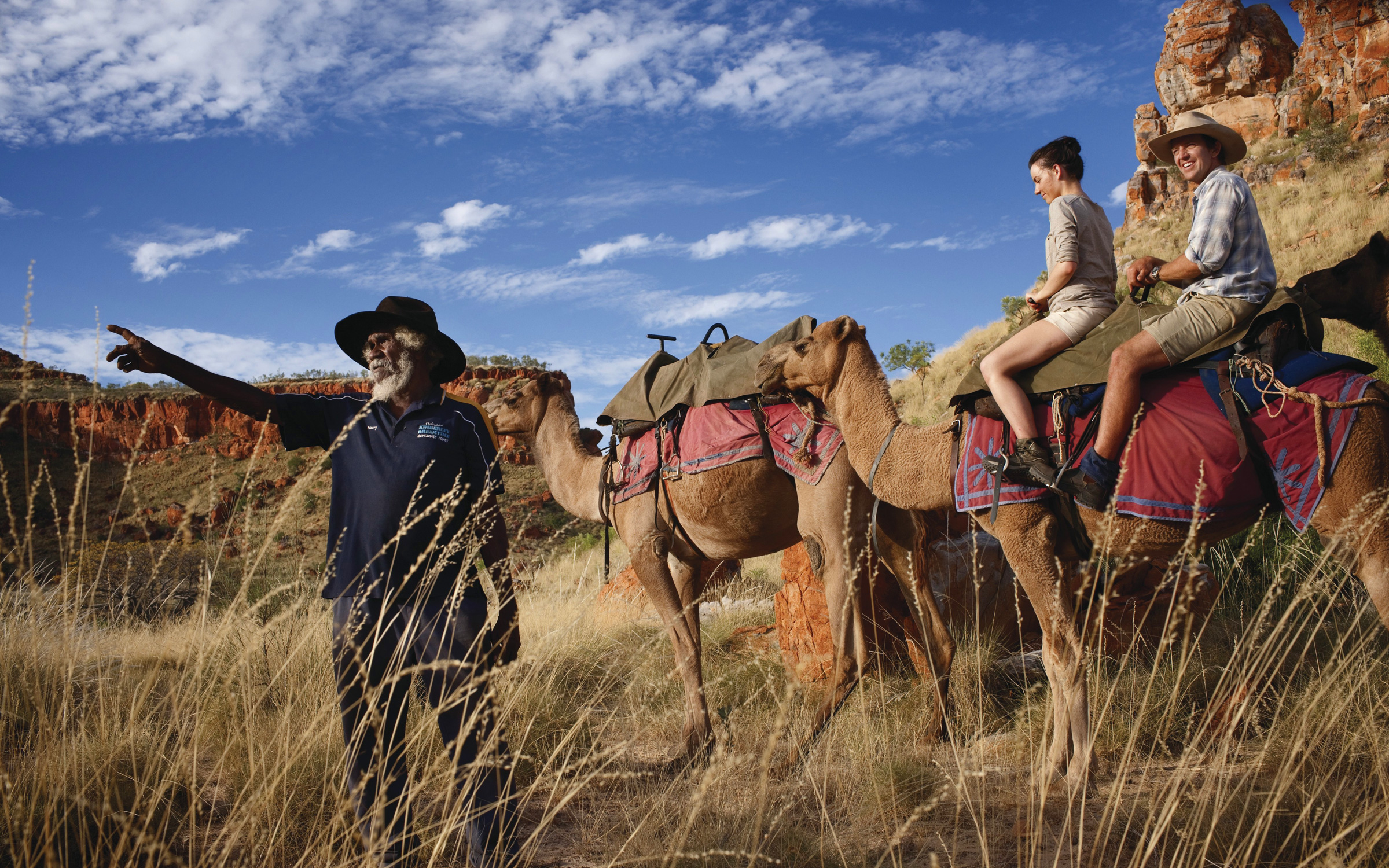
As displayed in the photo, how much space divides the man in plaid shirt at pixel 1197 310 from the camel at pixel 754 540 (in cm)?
124

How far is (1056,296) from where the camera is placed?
13.3ft

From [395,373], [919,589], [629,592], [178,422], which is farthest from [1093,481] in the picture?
[178,422]

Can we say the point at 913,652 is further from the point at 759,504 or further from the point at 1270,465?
the point at 1270,465

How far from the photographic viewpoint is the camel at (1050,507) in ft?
10.2

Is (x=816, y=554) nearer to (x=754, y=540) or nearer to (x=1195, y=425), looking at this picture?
(x=754, y=540)

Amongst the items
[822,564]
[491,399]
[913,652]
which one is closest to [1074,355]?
[822,564]

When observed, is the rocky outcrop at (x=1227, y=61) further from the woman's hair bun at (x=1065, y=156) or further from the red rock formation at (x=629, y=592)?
the woman's hair bun at (x=1065, y=156)

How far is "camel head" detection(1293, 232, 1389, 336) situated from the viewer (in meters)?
3.62

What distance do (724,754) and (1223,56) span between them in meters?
74.5

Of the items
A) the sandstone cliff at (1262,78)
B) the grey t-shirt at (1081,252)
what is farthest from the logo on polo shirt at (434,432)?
the sandstone cliff at (1262,78)

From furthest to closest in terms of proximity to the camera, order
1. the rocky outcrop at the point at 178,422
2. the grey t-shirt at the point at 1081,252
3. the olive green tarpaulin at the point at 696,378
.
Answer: the rocky outcrop at the point at 178,422
the olive green tarpaulin at the point at 696,378
the grey t-shirt at the point at 1081,252

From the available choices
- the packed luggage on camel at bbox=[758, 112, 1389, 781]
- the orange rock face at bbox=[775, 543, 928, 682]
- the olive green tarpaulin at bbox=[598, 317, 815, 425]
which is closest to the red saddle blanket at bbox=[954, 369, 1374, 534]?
the packed luggage on camel at bbox=[758, 112, 1389, 781]

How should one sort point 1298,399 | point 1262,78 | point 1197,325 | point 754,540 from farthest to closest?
point 1262,78 → point 754,540 → point 1197,325 → point 1298,399

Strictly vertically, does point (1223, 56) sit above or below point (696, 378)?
above
